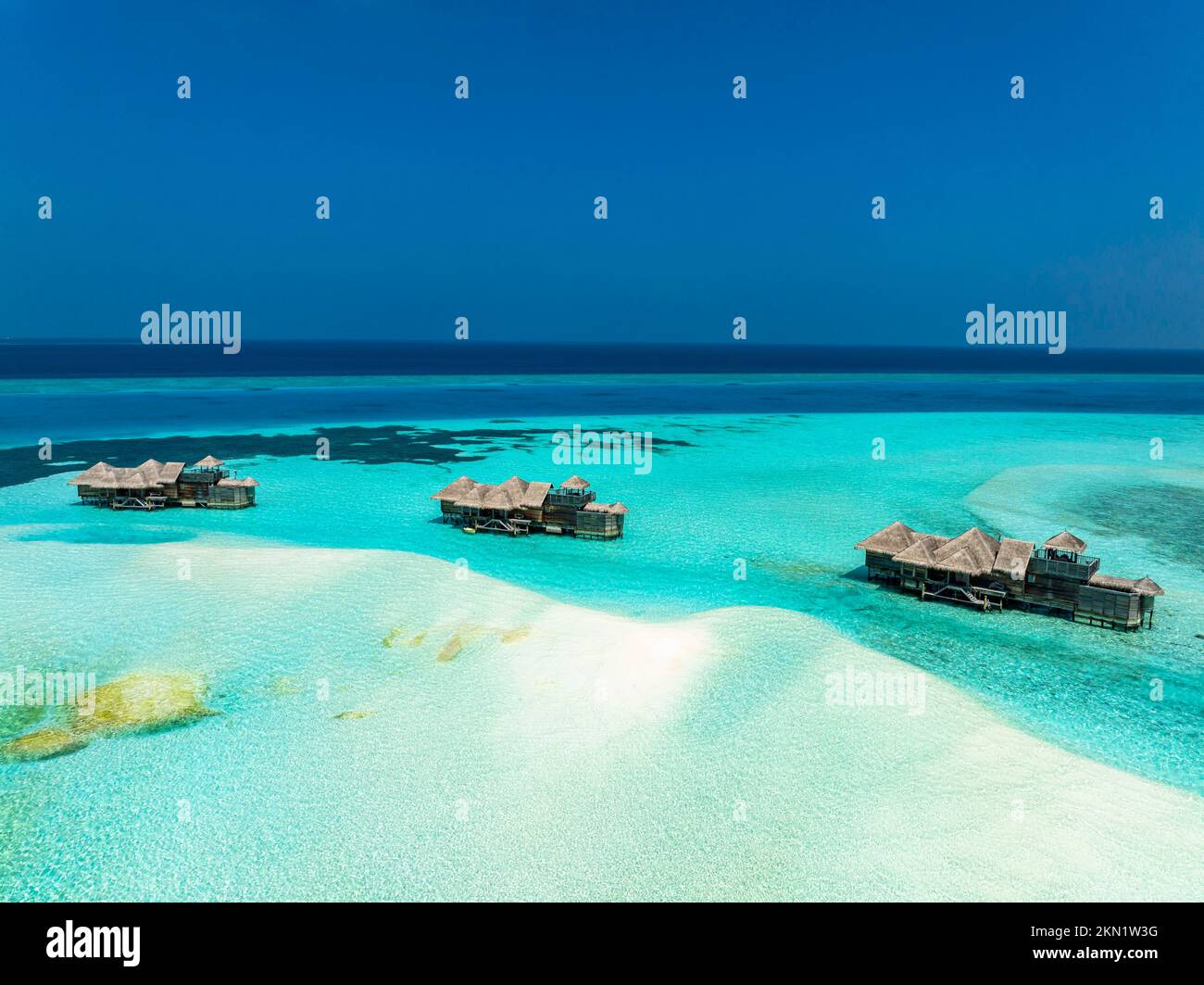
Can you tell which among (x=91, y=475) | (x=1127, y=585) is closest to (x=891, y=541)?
(x=1127, y=585)

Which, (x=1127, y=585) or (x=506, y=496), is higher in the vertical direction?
(x=506, y=496)

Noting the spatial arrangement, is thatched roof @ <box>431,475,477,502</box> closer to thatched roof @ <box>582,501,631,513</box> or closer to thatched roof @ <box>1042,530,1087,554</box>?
thatched roof @ <box>582,501,631,513</box>

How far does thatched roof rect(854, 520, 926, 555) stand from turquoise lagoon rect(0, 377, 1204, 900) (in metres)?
1.43

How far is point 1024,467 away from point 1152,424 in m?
36.2

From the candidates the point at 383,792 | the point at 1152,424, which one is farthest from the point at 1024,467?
the point at 383,792

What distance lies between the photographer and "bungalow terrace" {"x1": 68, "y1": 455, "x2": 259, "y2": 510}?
107 feet

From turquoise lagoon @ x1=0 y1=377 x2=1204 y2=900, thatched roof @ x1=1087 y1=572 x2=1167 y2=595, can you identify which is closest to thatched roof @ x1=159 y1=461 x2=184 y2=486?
turquoise lagoon @ x1=0 y1=377 x2=1204 y2=900

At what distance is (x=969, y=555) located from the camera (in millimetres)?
22016

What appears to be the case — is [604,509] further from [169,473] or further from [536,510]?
[169,473]

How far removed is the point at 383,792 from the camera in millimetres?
12602

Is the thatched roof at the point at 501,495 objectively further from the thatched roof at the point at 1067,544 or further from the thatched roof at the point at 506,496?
the thatched roof at the point at 1067,544

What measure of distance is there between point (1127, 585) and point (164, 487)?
120ft
